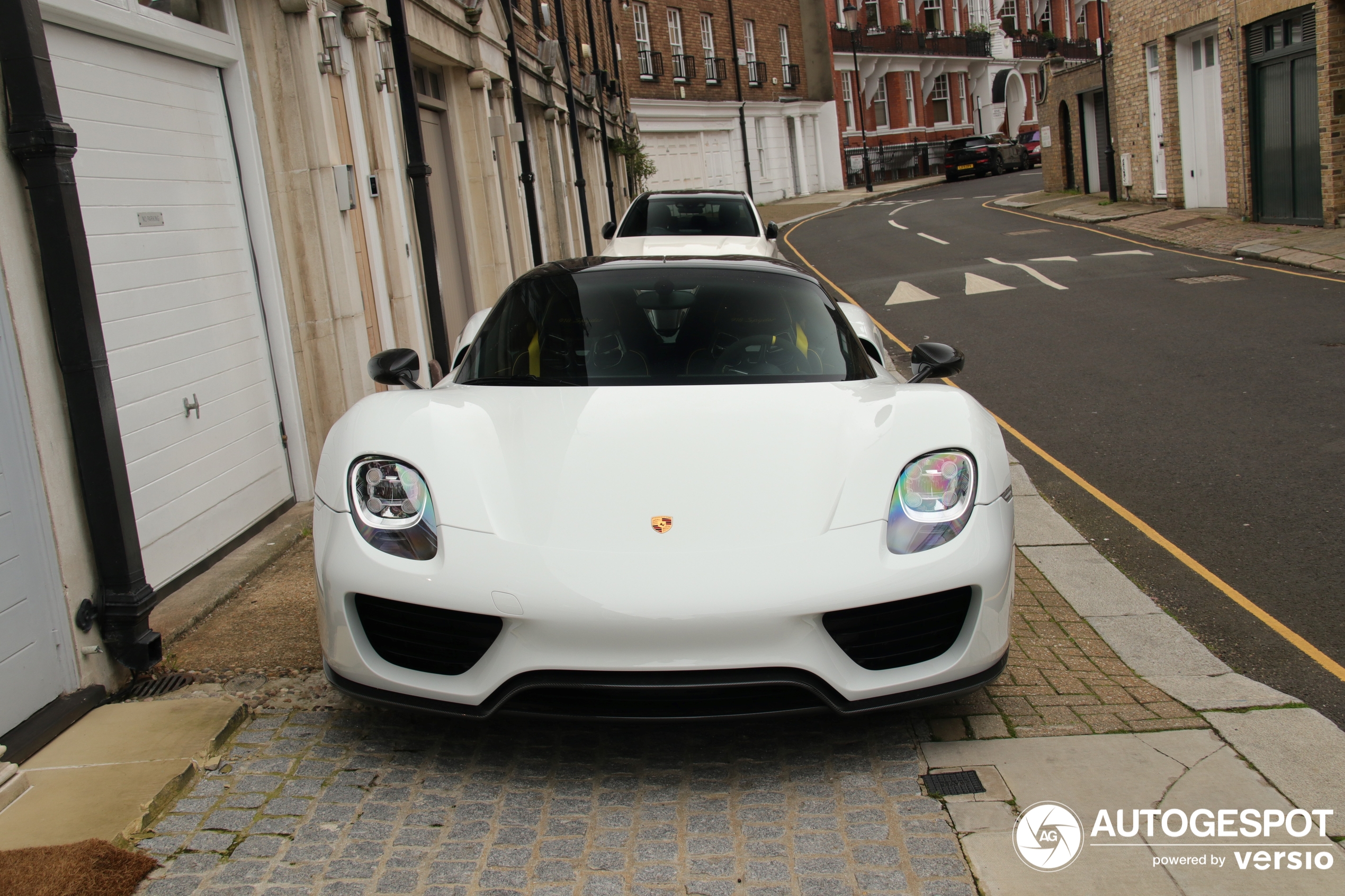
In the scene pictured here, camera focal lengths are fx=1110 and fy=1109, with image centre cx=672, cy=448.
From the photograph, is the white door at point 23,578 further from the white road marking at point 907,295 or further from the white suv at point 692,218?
the white road marking at point 907,295

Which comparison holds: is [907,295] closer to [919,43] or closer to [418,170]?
[418,170]

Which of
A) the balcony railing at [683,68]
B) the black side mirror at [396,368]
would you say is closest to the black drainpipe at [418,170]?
the black side mirror at [396,368]

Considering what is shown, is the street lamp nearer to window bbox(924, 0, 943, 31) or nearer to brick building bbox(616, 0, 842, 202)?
brick building bbox(616, 0, 842, 202)

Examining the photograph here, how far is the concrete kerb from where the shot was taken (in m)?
2.78

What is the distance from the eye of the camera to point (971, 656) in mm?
3199

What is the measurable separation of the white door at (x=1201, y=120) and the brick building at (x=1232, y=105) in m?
0.02

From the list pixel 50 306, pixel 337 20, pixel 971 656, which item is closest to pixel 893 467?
pixel 971 656

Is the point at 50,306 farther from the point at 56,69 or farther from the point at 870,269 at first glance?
the point at 870,269

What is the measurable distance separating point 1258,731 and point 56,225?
4114 millimetres

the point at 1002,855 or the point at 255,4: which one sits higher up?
the point at 255,4

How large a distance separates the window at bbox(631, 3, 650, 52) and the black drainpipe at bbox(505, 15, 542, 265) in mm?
26585

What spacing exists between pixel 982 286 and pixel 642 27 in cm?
3054

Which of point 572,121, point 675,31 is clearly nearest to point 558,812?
point 572,121

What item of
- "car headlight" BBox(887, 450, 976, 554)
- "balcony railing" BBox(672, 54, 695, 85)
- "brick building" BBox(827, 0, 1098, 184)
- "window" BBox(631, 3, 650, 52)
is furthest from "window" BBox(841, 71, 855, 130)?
"car headlight" BBox(887, 450, 976, 554)
